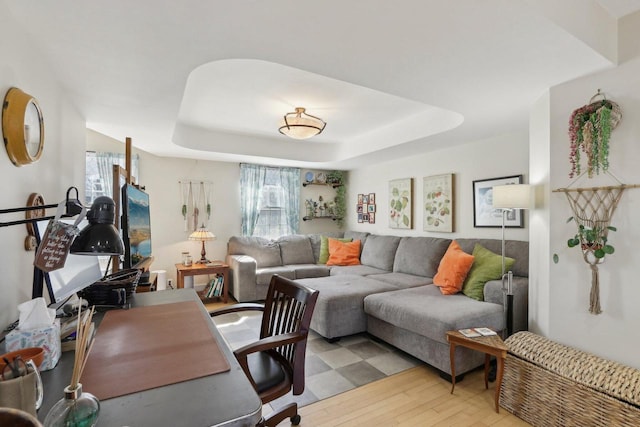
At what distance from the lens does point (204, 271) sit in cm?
444

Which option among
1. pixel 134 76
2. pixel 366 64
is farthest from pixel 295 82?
pixel 134 76

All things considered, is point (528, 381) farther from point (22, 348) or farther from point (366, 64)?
point (22, 348)

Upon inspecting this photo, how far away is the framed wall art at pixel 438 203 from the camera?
4125 mm

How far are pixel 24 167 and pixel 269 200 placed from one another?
401 cm

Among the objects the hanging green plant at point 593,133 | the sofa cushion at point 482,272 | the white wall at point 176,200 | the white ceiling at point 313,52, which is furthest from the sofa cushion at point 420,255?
the white wall at point 176,200

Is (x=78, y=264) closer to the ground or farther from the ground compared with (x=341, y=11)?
closer to the ground

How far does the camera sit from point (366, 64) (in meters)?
1.91

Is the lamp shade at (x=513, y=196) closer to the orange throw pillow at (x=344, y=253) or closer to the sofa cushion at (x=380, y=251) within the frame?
the sofa cushion at (x=380, y=251)

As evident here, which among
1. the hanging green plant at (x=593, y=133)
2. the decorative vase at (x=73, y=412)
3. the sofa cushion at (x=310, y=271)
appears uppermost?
the hanging green plant at (x=593, y=133)

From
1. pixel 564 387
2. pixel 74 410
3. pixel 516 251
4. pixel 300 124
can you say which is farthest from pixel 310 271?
pixel 74 410

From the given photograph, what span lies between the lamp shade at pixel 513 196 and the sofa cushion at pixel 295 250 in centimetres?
320

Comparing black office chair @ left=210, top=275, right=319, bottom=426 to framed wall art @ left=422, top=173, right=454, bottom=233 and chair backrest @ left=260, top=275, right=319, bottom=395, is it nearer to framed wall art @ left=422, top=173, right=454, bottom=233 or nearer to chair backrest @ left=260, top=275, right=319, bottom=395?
chair backrest @ left=260, top=275, right=319, bottom=395

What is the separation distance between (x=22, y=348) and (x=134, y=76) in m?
1.71

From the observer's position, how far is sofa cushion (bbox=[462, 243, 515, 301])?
2.95 m
